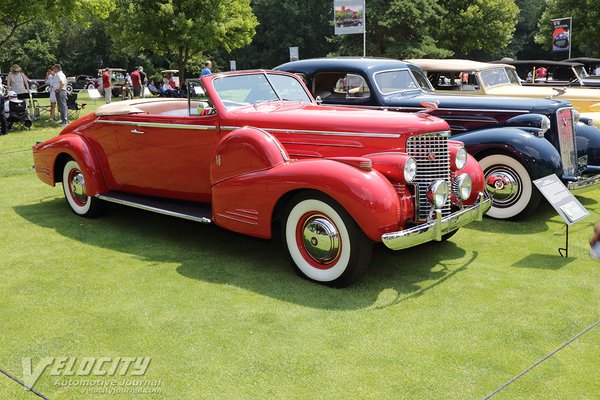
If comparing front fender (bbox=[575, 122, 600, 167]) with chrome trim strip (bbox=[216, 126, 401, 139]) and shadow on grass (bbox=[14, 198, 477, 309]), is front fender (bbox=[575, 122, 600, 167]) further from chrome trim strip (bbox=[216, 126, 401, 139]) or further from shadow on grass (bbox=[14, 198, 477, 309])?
chrome trim strip (bbox=[216, 126, 401, 139])

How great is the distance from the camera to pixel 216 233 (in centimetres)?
611

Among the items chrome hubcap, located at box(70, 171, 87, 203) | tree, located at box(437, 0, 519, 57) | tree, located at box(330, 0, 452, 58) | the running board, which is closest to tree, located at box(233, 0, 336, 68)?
tree, located at box(330, 0, 452, 58)

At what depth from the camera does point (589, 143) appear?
7496 millimetres

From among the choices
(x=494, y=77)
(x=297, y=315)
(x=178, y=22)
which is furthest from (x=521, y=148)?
(x=178, y=22)

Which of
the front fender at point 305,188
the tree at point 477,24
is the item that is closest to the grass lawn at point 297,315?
the front fender at point 305,188

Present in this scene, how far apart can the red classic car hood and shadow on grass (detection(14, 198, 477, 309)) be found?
122 centimetres

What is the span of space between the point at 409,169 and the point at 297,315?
1495 millimetres

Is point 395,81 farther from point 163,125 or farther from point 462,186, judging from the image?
point 163,125

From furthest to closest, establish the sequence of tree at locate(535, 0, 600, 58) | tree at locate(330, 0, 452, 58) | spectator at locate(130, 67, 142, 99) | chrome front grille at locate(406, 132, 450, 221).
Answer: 1. tree at locate(330, 0, 452, 58)
2. tree at locate(535, 0, 600, 58)
3. spectator at locate(130, 67, 142, 99)
4. chrome front grille at locate(406, 132, 450, 221)

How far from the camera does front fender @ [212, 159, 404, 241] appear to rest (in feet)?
13.6

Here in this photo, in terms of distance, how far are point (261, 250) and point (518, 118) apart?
3.74 meters

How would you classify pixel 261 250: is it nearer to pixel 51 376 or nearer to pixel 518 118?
pixel 51 376

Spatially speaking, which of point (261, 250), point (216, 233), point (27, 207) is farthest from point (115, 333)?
point (27, 207)

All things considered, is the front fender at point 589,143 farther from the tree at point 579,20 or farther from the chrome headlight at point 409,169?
the tree at point 579,20
